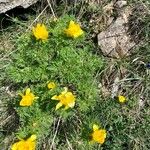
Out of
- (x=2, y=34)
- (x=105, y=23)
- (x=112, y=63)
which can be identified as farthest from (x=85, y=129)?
(x=2, y=34)

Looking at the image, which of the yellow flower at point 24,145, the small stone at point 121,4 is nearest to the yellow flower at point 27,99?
the yellow flower at point 24,145

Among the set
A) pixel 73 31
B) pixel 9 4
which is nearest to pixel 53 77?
pixel 73 31

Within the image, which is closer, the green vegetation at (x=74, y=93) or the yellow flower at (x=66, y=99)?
the yellow flower at (x=66, y=99)

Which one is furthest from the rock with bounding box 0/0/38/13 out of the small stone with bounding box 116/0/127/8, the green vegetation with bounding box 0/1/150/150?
the small stone with bounding box 116/0/127/8

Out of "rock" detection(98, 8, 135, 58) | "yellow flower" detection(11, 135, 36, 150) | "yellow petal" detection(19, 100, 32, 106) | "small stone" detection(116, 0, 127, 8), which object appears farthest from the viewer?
"small stone" detection(116, 0, 127, 8)

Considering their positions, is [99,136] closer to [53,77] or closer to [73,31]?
[53,77]

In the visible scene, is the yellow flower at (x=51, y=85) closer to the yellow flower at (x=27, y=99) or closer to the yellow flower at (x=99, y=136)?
the yellow flower at (x=27, y=99)

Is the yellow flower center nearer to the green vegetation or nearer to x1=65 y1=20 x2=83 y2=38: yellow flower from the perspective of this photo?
the green vegetation

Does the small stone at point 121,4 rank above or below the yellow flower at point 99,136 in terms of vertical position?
above
